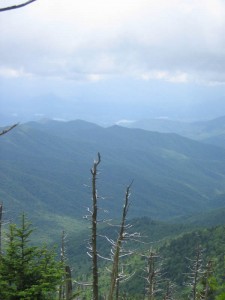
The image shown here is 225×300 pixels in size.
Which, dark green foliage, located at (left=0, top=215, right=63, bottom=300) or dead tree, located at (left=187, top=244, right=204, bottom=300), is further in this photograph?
dead tree, located at (left=187, top=244, right=204, bottom=300)

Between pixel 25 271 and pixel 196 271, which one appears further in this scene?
pixel 196 271

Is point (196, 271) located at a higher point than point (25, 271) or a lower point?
lower

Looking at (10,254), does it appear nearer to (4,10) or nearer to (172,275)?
(4,10)

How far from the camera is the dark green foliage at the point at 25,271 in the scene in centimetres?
2148

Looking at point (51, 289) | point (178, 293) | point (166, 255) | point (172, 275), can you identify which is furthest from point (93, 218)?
point (166, 255)

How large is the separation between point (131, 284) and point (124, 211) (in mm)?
171168

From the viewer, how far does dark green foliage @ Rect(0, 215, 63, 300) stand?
70.5 ft

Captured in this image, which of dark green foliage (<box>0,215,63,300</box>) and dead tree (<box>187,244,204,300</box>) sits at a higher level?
dark green foliage (<box>0,215,63,300</box>)

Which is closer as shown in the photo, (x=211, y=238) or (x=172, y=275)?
(x=172, y=275)

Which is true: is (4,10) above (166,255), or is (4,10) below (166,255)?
above

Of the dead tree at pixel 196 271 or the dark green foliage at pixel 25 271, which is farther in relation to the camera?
the dead tree at pixel 196 271

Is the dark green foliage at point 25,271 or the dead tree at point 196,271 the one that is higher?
the dark green foliage at point 25,271

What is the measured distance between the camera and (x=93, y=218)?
2027 centimetres

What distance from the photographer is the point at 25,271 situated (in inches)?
871
